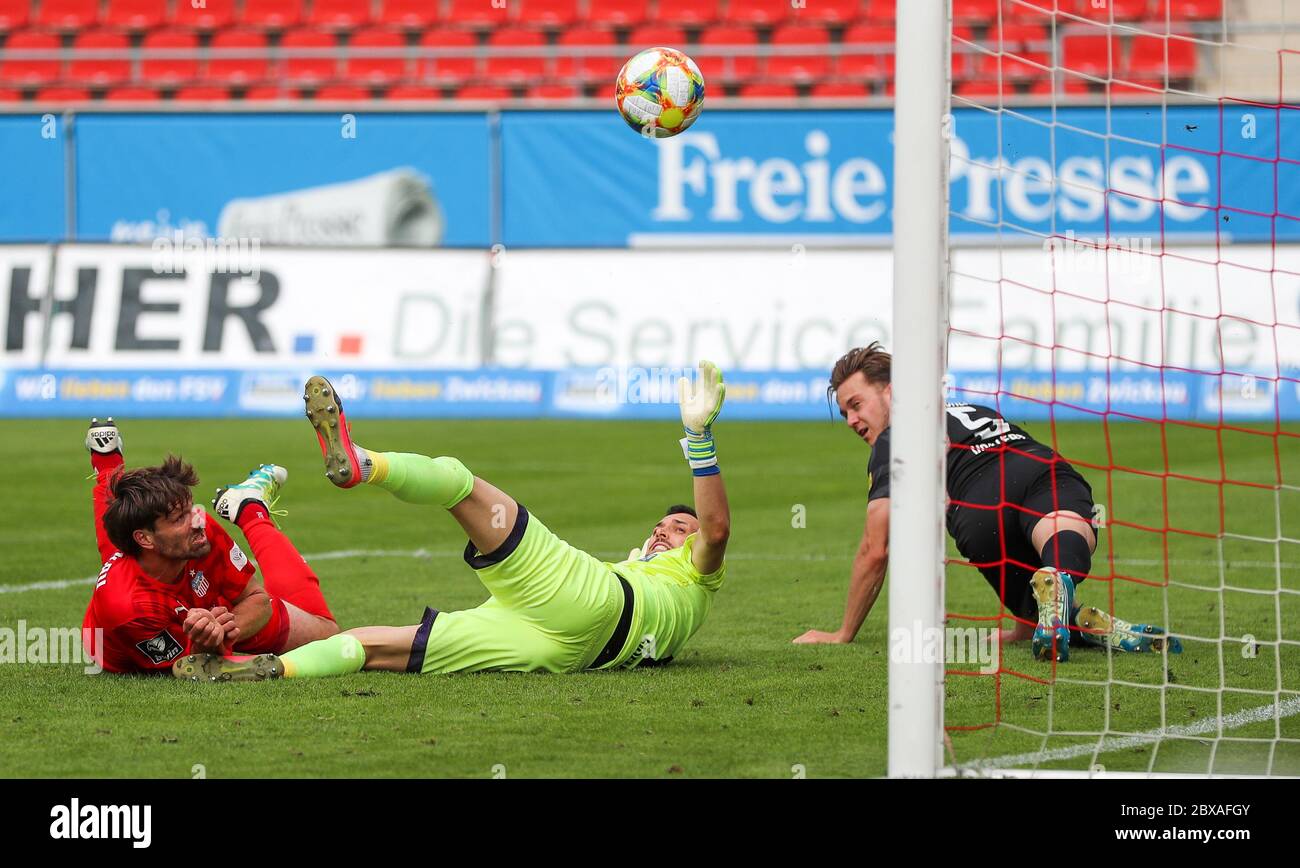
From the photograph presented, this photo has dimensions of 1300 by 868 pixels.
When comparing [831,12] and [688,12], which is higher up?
[688,12]

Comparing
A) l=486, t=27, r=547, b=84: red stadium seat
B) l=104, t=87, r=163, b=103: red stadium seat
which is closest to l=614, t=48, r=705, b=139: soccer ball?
l=486, t=27, r=547, b=84: red stadium seat

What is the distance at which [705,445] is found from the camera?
6.32m

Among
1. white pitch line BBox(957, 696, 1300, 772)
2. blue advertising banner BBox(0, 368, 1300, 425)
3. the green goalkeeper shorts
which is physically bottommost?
white pitch line BBox(957, 696, 1300, 772)

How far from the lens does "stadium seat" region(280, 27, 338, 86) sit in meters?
26.1

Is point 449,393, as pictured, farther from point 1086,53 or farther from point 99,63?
point 1086,53

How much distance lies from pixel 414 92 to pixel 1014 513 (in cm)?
1987

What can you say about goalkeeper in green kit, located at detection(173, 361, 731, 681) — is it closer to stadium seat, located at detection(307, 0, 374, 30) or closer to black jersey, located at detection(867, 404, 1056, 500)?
black jersey, located at detection(867, 404, 1056, 500)

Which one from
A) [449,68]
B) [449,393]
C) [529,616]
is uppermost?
[449,68]

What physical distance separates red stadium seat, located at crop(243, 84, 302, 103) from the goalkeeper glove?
21.0 meters

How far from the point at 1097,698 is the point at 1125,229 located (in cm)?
1695

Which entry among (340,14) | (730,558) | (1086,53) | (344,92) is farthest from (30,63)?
(730,558)

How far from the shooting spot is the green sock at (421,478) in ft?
19.7

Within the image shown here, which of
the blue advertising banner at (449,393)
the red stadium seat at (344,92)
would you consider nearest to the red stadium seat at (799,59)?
the red stadium seat at (344,92)

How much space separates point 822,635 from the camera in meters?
7.40
